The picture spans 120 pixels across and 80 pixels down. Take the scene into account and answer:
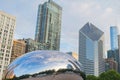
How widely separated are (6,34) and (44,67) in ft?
424

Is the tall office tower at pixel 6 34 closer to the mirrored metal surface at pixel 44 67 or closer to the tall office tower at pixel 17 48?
the tall office tower at pixel 17 48

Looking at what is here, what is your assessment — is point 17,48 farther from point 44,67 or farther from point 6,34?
point 44,67

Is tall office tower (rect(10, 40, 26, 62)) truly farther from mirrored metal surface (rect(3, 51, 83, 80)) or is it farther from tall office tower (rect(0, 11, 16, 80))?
mirrored metal surface (rect(3, 51, 83, 80))

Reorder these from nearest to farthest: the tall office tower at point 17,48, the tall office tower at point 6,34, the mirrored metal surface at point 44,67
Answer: the mirrored metal surface at point 44,67 → the tall office tower at point 6,34 → the tall office tower at point 17,48

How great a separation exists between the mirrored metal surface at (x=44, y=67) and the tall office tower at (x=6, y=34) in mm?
120593

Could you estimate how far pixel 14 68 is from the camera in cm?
563

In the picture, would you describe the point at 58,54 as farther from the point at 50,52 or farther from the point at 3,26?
the point at 3,26

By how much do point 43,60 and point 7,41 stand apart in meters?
127

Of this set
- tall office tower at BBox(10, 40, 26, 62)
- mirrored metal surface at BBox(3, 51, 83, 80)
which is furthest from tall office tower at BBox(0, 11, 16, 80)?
mirrored metal surface at BBox(3, 51, 83, 80)

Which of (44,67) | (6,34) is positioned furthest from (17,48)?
(44,67)

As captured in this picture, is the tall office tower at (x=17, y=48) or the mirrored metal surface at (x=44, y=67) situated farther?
the tall office tower at (x=17, y=48)

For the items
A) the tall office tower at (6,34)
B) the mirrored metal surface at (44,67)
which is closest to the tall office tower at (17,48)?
the tall office tower at (6,34)

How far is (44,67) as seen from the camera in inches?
210

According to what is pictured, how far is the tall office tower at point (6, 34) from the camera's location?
4943 inches
